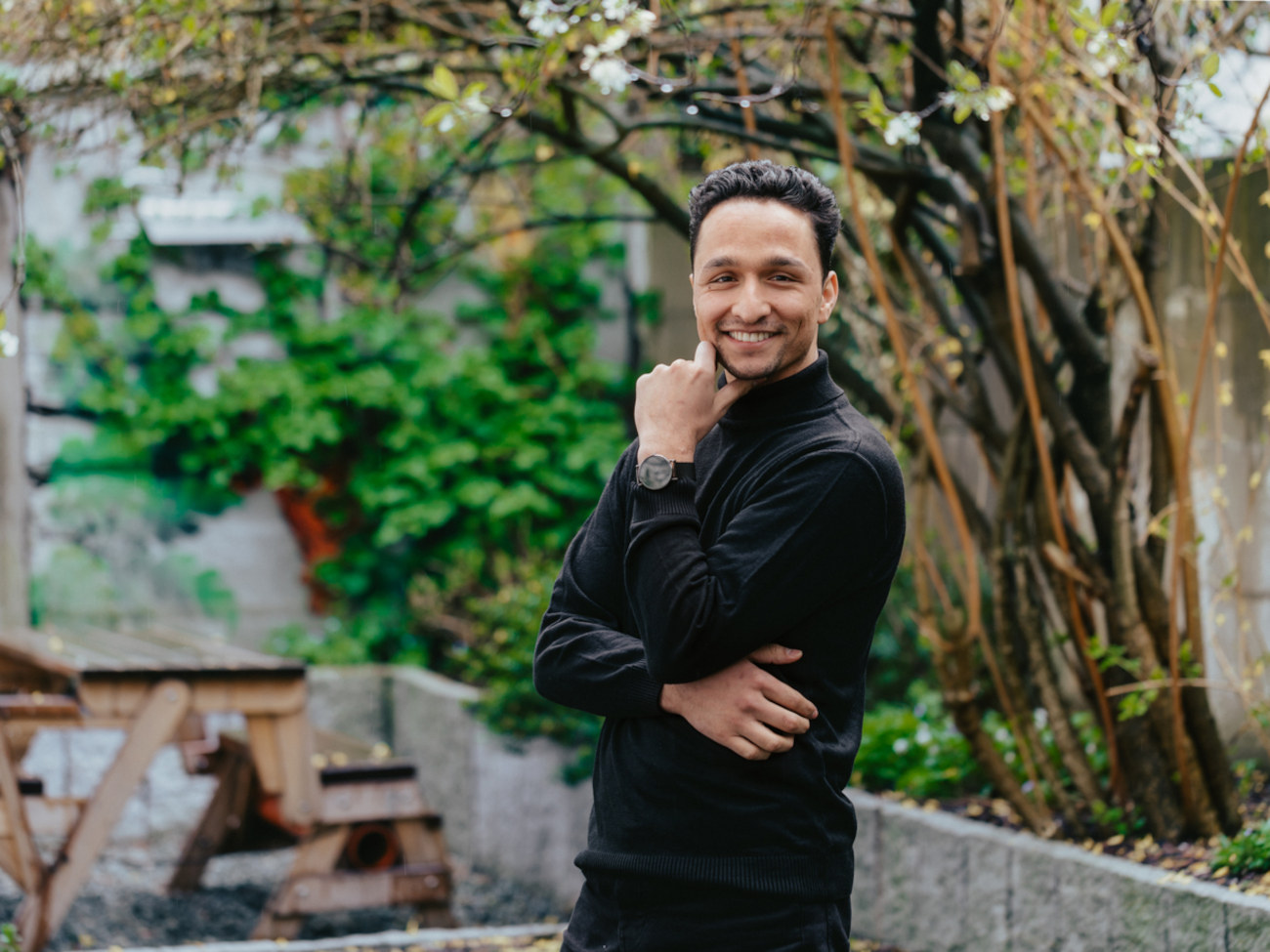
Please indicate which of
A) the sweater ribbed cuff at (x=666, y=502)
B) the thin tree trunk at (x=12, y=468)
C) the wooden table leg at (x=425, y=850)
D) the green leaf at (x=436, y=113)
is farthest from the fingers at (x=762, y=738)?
the thin tree trunk at (x=12, y=468)

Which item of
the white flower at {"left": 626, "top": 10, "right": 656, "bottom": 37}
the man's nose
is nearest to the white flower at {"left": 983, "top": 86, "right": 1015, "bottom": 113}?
the white flower at {"left": 626, "top": 10, "right": 656, "bottom": 37}

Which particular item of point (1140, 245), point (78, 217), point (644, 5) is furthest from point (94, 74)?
point (1140, 245)

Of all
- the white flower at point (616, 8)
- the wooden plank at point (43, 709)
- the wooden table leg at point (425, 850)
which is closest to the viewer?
the white flower at point (616, 8)

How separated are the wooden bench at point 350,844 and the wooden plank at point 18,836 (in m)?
0.84

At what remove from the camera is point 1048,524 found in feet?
12.3

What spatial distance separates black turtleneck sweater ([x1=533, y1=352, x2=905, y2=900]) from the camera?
181cm

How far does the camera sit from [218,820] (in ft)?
18.2

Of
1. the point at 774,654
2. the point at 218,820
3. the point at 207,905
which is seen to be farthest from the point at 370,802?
the point at 774,654

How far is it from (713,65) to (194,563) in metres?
4.53

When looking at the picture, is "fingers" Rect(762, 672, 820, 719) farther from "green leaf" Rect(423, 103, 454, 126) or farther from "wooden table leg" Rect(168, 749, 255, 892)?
"wooden table leg" Rect(168, 749, 255, 892)

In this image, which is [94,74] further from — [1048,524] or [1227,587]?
[1227,587]

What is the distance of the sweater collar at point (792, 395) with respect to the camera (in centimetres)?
202

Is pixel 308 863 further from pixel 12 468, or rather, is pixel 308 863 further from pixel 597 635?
pixel 12 468

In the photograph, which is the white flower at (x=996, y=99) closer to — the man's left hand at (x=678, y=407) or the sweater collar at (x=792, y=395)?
the sweater collar at (x=792, y=395)
